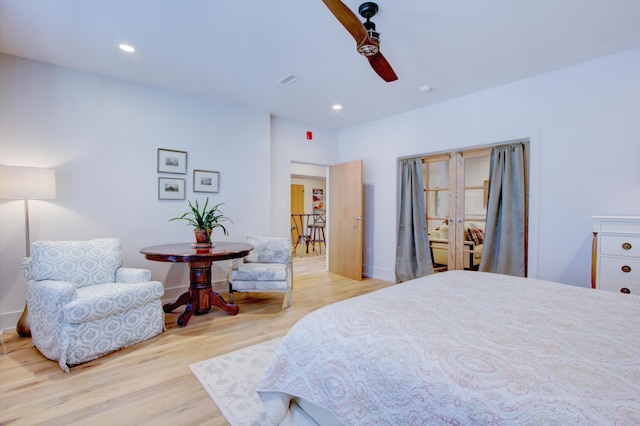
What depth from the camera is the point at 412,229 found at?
4293 mm

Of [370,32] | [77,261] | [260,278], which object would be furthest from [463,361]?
[77,261]

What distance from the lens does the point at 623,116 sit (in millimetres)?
2568

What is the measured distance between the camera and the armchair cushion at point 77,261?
232cm

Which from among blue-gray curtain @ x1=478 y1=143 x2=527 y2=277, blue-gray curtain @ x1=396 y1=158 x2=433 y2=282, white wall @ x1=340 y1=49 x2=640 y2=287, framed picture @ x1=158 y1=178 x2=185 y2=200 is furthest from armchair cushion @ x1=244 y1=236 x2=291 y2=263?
white wall @ x1=340 y1=49 x2=640 y2=287

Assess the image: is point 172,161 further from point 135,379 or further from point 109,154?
point 135,379

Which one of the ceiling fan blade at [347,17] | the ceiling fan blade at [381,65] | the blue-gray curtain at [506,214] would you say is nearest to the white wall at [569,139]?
the blue-gray curtain at [506,214]

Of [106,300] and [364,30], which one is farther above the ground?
[364,30]

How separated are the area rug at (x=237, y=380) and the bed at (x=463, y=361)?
1.72ft

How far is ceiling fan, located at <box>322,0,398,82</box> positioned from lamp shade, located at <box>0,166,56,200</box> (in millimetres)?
2770

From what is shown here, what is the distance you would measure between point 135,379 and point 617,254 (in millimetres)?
3622

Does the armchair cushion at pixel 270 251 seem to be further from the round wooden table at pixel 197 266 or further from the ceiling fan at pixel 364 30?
the ceiling fan at pixel 364 30

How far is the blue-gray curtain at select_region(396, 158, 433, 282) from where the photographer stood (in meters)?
4.14

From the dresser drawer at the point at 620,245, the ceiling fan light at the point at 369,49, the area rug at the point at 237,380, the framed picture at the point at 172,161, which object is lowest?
the area rug at the point at 237,380

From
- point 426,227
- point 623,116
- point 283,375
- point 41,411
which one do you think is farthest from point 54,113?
point 623,116
